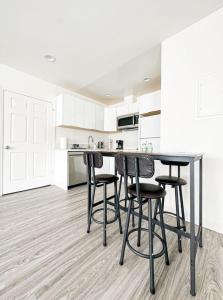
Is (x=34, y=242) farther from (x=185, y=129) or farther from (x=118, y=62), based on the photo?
(x=118, y=62)

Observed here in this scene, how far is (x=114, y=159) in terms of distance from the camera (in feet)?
5.73

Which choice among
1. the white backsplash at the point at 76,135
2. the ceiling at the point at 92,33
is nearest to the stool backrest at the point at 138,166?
the ceiling at the point at 92,33

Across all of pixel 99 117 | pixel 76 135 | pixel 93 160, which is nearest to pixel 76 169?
pixel 76 135

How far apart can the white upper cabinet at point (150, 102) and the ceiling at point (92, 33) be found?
0.48 m

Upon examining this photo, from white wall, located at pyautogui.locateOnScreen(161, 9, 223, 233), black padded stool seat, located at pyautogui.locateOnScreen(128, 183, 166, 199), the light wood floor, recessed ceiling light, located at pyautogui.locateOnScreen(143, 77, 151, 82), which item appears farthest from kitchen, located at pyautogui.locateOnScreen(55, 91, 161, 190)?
the light wood floor

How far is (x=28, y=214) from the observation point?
2.14 m

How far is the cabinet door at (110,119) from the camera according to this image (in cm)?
447

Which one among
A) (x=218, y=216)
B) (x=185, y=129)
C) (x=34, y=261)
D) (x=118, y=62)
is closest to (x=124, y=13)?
(x=118, y=62)

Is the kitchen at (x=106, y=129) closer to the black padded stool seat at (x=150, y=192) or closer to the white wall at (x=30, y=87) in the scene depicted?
the white wall at (x=30, y=87)

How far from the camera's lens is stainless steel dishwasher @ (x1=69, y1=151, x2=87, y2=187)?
341 cm

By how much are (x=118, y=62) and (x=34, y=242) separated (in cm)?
306

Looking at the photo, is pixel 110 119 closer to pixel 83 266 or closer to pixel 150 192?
pixel 150 192

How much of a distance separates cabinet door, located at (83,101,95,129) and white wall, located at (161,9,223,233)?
2505mm

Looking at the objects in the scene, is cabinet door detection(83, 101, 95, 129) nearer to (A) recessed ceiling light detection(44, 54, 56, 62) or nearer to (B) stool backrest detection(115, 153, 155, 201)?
(A) recessed ceiling light detection(44, 54, 56, 62)
